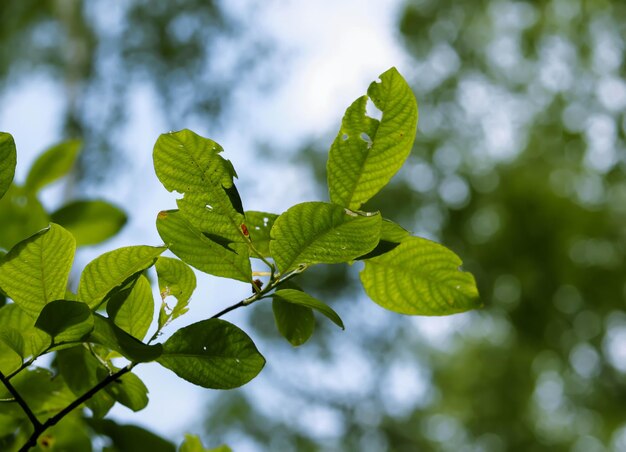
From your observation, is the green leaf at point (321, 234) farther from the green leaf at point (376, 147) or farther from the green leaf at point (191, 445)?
the green leaf at point (191, 445)

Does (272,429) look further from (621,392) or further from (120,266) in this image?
(120,266)

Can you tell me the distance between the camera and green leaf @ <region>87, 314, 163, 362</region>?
289 mm

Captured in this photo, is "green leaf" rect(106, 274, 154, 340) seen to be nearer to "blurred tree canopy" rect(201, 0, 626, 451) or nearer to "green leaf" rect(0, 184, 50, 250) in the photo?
"green leaf" rect(0, 184, 50, 250)

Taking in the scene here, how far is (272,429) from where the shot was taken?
6.66 m

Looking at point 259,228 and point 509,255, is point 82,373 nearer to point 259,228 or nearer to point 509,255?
point 259,228

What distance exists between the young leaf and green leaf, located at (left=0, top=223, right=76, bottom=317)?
0.07 meters

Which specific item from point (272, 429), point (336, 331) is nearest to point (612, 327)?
point (336, 331)

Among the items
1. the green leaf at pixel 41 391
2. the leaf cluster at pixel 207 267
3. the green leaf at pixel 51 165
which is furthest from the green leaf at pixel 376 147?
the green leaf at pixel 51 165

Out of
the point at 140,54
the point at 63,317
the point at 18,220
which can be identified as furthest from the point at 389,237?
the point at 140,54

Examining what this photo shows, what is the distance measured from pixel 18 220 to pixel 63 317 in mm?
287

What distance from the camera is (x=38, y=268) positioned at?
30 centimetres

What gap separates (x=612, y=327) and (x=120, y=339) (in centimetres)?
624

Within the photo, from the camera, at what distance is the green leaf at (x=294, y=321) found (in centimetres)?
40

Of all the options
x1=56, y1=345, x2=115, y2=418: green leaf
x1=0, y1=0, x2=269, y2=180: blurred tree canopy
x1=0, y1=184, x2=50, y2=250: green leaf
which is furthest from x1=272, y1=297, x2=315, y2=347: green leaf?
x1=0, y1=0, x2=269, y2=180: blurred tree canopy
